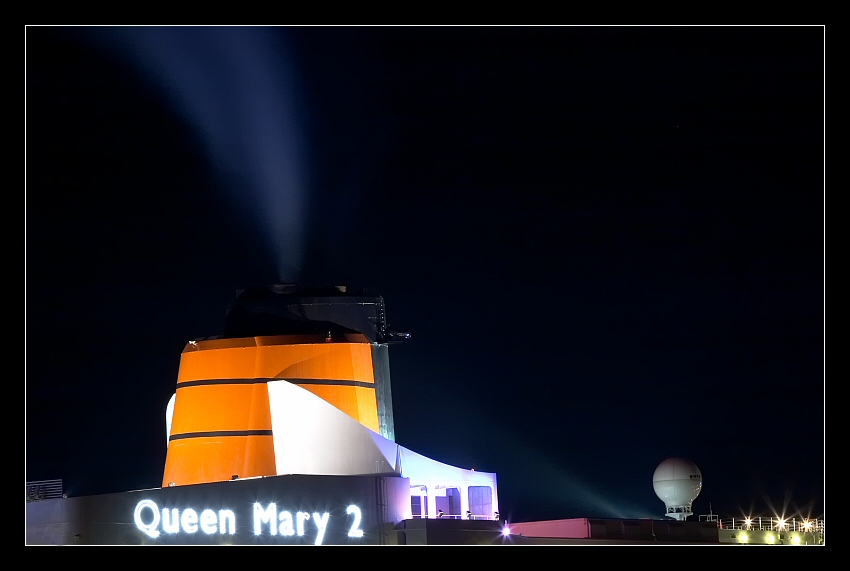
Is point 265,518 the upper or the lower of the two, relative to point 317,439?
lower

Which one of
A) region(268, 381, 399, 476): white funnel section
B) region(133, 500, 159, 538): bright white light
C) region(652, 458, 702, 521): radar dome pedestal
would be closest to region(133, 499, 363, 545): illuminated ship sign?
region(133, 500, 159, 538): bright white light

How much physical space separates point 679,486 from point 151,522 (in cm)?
1356

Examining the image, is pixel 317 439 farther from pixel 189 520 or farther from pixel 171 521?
pixel 171 521

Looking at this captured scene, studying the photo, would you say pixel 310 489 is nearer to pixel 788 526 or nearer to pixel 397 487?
pixel 397 487

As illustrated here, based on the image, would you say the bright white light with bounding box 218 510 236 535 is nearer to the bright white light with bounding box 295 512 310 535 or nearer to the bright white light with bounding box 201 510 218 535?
the bright white light with bounding box 201 510 218 535

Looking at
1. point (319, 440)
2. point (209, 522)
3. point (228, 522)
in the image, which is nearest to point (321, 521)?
point (228, 522)

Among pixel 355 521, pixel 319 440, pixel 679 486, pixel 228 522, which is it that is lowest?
pixel 355 521

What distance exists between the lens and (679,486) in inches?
1561

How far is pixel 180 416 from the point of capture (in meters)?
35.4

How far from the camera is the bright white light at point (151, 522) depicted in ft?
107

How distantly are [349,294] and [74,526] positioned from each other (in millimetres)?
7771

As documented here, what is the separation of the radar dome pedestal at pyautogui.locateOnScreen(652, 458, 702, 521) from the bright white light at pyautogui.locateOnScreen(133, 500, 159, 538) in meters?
13.3

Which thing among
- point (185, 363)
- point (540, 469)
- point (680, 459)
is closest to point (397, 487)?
point (185, 363)

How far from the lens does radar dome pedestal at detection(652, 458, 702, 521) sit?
130ft
